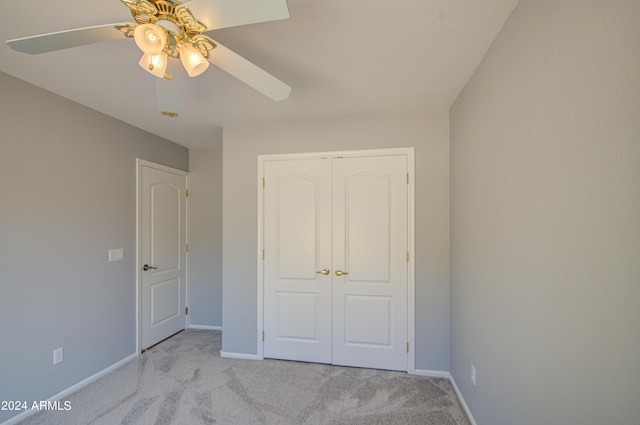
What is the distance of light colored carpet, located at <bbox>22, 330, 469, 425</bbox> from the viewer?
75.5 inches

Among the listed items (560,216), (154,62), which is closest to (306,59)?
(154,62)

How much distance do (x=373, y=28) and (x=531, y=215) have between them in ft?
3.99

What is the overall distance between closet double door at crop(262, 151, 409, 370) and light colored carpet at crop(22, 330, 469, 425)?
0.23 metres

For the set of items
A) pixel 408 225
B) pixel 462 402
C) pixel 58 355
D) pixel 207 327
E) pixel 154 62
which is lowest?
pixel 207 327

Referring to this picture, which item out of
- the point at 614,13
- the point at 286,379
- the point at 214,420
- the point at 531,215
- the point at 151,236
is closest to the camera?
the point at 614,13

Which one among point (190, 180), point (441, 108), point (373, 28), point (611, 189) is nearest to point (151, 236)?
point (190, 180)

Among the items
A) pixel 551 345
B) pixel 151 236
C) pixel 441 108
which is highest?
pixel 441 108

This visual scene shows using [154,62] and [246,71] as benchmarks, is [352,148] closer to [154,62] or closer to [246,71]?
[246,71]

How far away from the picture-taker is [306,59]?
66.7 inches

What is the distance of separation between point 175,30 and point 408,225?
2196mm

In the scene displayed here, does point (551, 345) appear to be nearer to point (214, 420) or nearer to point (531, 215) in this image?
point (531, 215)

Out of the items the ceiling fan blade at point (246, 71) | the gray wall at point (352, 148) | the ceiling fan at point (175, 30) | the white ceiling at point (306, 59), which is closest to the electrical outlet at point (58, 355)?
the gray wall at point (352, 148)

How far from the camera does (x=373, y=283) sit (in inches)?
101

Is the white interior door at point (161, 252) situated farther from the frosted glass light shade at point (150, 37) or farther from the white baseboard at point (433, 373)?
the white baseboard at point (433, 373)
